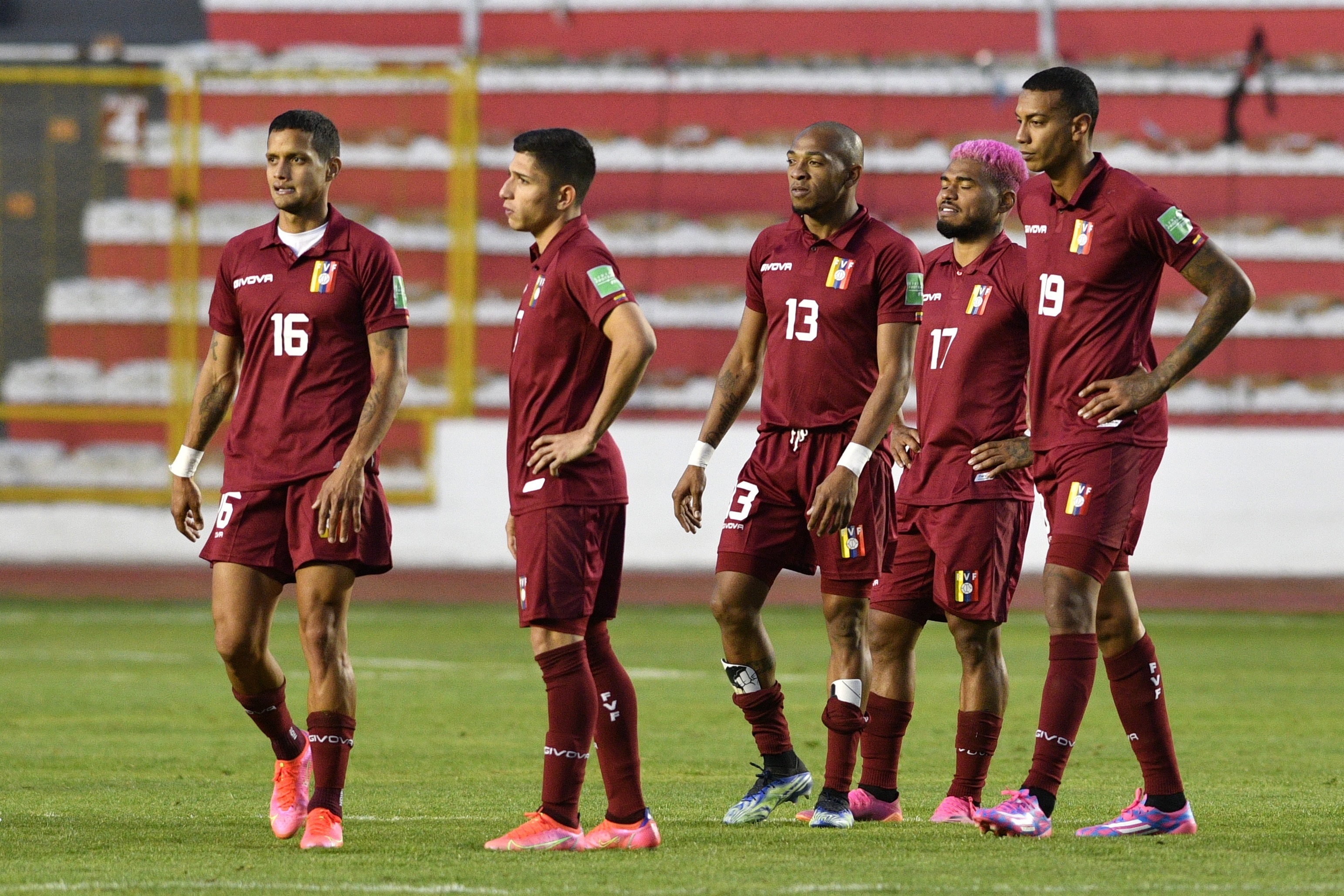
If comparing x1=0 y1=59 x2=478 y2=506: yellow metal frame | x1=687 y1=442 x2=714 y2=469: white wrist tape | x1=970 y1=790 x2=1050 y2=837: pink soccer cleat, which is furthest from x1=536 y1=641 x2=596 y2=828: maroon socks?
x1=0 y1=59 x2=478 y2=506: yellow metal frame

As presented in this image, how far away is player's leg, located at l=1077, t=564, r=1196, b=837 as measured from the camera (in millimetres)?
5676

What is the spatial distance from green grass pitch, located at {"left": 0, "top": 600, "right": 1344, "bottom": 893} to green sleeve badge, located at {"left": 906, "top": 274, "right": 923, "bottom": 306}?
1.60 metres

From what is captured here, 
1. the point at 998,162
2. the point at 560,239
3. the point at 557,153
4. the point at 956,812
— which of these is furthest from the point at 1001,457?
the point at 557,153

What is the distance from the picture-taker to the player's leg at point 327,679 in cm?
549

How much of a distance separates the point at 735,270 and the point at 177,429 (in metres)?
5.47

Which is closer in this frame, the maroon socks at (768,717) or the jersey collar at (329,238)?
the jersey collar at (329,238)

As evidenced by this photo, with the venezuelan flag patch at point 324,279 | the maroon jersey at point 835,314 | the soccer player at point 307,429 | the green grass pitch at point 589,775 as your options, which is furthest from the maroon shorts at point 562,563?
the maroon jersey at point 835,314

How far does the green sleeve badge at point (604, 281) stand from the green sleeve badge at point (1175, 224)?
60.9 inches

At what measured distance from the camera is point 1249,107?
18781mm

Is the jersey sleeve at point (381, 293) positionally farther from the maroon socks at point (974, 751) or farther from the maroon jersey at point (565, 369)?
the maroon socks at point (974, 751)

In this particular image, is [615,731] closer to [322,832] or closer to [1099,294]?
[322,832]

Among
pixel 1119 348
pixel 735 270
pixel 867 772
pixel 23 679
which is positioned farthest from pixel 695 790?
pixel 735 270

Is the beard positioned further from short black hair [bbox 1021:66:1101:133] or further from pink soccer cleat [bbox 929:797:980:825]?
pink soccer cleat [bbox 929:797:980:825]

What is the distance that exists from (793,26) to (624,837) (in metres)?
15.4
